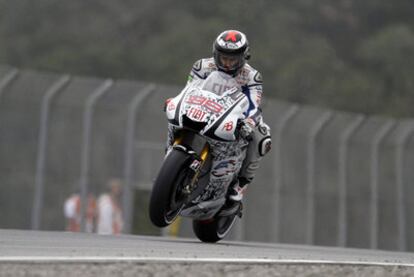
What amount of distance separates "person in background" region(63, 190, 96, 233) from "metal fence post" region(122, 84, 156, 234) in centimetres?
47

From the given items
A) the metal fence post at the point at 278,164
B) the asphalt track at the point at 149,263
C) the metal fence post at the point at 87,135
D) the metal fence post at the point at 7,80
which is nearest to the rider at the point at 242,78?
the asphalt track at the point at 149,263

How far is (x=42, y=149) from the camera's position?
62.0 ft

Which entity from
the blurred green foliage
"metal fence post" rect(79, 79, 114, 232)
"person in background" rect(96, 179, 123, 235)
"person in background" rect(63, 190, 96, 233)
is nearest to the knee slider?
"person in background" rect(96, 179, 123, 235)

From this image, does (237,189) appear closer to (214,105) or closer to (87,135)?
(214,105)

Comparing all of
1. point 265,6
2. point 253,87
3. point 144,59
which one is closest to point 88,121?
point 253,87

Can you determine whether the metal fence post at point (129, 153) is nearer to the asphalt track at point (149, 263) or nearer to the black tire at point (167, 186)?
the black tire at point (167, 186)

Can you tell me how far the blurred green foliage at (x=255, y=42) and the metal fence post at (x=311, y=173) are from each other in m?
33.8

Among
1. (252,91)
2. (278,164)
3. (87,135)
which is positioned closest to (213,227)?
Answer: (252,91)

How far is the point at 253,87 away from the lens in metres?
12.2

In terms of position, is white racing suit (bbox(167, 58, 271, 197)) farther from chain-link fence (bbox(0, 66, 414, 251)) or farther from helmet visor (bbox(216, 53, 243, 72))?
chain-link fence (bbox(0, 66, 414, 251))

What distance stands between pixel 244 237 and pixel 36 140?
12.2 ft

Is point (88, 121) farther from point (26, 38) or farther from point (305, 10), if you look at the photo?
point (305, 10)

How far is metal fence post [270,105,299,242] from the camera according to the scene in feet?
68.4

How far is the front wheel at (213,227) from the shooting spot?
41.2 ft
